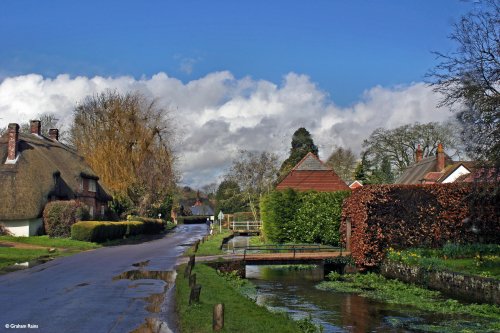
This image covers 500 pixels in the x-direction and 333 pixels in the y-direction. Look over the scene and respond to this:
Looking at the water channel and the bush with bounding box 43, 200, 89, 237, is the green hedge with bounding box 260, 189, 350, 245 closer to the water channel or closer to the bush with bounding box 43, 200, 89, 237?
the water channel

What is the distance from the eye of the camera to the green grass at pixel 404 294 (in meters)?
17.4

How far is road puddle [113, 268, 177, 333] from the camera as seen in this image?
488 inches

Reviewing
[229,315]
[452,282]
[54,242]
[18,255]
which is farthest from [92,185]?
[229,315]

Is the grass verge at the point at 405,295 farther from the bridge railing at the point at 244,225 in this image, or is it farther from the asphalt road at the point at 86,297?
the bridge railing at the point at 244,225

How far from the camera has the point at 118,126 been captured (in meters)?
67.6

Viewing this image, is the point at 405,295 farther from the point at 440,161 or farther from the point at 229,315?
the point at 440,161

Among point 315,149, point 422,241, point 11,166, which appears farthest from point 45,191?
point 315,149

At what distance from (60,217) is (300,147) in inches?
2137

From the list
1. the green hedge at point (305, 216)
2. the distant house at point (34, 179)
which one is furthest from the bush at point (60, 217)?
the green hedge at point (305, 216)

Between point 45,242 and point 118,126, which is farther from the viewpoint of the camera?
point 118,126

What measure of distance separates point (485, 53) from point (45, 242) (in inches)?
1247

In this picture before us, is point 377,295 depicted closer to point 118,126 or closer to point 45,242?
point 45,242

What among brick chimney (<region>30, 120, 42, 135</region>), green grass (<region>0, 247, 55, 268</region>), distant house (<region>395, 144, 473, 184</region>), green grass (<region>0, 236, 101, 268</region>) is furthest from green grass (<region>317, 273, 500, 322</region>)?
brick chimney (<region>30, 120, 42, 135</region>)

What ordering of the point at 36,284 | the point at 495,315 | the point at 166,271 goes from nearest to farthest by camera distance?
the point at 495,315
the point at 36,284
the point at 166,271
